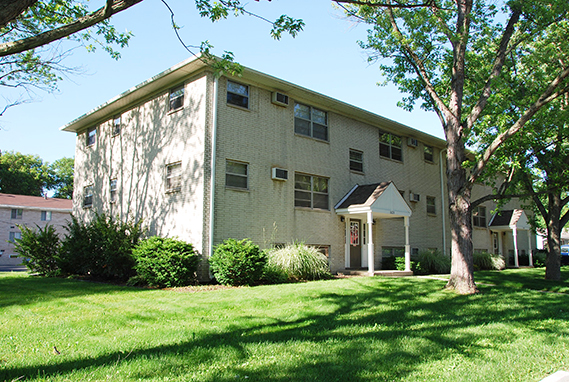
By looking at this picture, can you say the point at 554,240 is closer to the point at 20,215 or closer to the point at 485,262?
the point at 485,262

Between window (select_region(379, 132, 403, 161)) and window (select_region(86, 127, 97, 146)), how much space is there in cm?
1328

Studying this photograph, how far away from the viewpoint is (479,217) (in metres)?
26.3

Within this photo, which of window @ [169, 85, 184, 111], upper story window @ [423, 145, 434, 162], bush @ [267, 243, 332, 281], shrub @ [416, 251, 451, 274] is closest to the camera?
bush @ [267, 243, 332, 281]

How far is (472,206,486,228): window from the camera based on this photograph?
25734mm

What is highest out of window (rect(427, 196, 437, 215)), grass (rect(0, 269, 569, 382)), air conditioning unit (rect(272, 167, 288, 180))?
air conditioning unit (rect(272, 167, 288, 180))

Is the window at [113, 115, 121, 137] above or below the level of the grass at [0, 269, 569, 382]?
above

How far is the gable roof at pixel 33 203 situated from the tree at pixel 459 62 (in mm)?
32398

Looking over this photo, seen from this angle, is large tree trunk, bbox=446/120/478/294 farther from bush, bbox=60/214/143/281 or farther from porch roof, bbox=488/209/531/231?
porch roof, bbox=488/209/531/231

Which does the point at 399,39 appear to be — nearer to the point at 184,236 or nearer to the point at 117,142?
the point at 184,236

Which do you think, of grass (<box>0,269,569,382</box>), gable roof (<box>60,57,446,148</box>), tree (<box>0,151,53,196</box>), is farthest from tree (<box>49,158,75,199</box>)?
grass (<box>0,269,569,382</box>)

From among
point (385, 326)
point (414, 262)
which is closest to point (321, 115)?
point (414, 262)

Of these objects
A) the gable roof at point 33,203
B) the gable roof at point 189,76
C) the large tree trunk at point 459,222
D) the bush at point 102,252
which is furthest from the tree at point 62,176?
the large tree trunk at point 459,222

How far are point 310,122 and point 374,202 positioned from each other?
3953 millimetres

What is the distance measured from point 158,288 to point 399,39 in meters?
9.42
